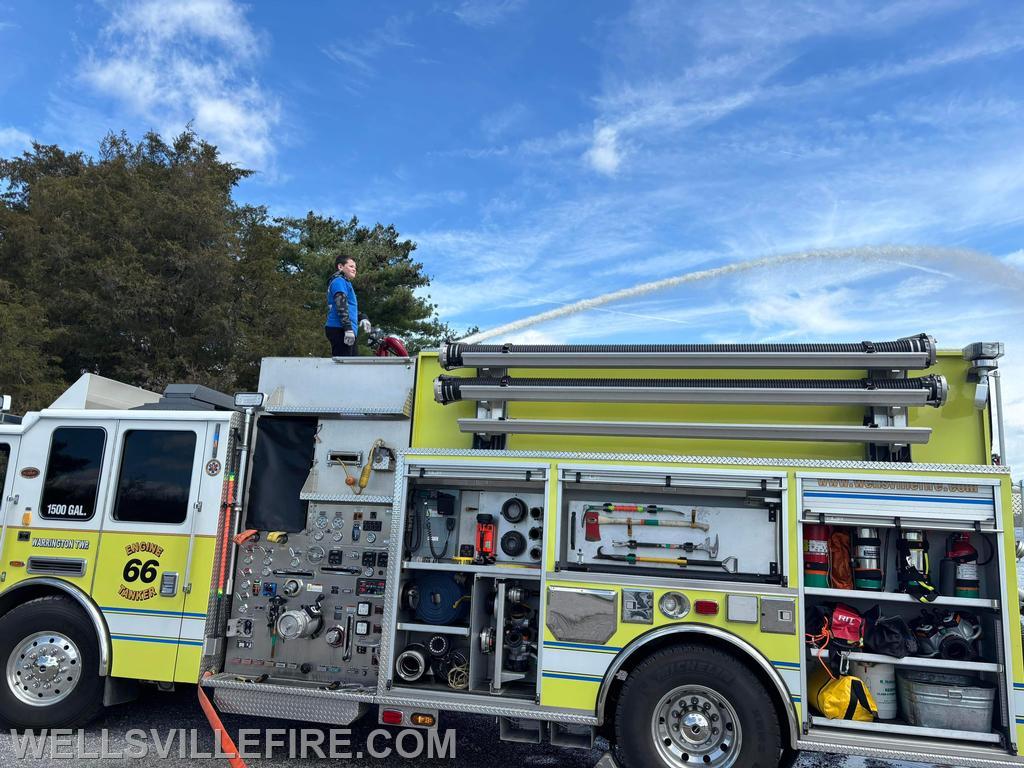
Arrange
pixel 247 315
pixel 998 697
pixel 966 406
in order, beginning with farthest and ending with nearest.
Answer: pixel 247 315, pixel 966 406, pixel 998 697

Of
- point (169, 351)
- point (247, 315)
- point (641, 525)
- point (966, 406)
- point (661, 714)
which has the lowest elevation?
point (661, 714)

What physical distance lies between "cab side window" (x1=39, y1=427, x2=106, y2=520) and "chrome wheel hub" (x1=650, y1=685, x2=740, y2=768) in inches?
195

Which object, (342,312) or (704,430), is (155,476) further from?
(704,430)

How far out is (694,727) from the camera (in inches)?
199

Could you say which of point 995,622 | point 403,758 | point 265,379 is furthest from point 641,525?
point 265,379

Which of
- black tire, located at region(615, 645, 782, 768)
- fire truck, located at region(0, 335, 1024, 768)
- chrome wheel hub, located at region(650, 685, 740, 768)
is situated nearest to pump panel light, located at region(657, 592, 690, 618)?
fire truck, located at region(0, 335, 1024, 768)

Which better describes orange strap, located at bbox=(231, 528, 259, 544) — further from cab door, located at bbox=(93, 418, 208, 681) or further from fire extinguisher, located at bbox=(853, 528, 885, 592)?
fire extinguisher, located at bbox=(853, 528, 885, 592)

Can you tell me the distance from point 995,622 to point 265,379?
231 inches

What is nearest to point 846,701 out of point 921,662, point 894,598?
point 921,662

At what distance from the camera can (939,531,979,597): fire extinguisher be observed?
16.3 ft

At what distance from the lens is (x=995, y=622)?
4.89 metres

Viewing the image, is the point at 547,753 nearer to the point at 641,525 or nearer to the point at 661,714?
the point at 661,714

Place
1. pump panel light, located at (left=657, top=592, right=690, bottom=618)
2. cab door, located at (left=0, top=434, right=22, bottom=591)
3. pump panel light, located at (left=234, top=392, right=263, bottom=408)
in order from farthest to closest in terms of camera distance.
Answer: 1. cab door, located at (left=0, top=434, right=22, bottom=591)
2. pump panel light, located at (left=234, top=392, right=263, bottom=408)
3. pump panel light, located at (left=657, top=592, right=690, bottom=618)

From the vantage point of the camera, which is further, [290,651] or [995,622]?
[290,651]
